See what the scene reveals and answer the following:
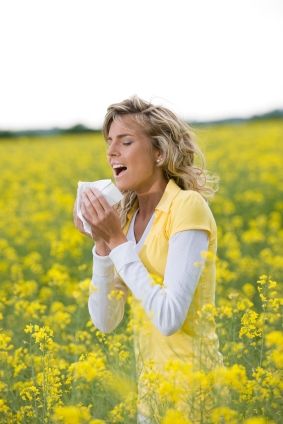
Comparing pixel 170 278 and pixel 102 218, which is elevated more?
pixel 102 218

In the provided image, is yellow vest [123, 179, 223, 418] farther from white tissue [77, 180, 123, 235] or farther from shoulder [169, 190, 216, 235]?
white tissue [77, 180, 123, 235]

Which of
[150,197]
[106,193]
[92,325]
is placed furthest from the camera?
[92,325]

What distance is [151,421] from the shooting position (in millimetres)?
2553

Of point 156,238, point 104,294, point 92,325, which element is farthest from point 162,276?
point 92,325

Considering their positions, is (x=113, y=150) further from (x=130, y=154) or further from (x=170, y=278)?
(x=170, y=278)

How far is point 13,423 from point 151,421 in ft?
2.42

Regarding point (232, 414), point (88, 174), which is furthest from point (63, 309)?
point (88, 174)

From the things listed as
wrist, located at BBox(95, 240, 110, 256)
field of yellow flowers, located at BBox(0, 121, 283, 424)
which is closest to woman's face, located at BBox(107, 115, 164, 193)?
wrist, located at BBox(95, 240, 110, 256)

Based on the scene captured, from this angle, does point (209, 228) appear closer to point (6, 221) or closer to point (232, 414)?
point (232, 414)

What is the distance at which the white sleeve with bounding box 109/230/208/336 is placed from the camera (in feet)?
8.06

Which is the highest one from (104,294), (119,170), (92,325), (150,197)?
(119,170)

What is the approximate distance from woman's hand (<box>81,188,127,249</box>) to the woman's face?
0.49ft

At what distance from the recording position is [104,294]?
281cm

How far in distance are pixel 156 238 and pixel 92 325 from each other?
5.88 ft
